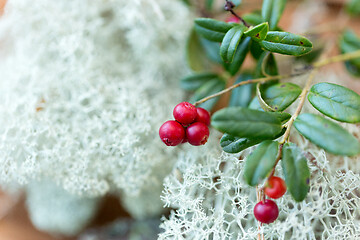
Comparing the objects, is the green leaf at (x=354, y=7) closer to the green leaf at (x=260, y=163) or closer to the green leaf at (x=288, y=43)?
the green leaf at (x=288, y=43)

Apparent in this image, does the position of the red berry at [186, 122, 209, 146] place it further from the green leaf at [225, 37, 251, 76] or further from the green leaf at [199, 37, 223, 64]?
the green leaf at [199, 37, 223, 64]

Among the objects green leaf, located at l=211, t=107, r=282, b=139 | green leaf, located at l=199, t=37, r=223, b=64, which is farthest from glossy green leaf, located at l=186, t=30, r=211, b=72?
green leaf, located at l=211, t=107, r=282, b=139

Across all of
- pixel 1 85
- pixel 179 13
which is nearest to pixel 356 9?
pixel 179 13

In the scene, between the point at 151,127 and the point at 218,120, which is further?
the point at 151,127

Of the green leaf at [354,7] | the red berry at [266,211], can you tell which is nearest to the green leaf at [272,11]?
the red berry at [266,211]

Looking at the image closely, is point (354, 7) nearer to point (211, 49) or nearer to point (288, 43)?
point (211, 49)

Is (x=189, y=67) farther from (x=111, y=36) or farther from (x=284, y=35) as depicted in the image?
(x=284, y=35)
